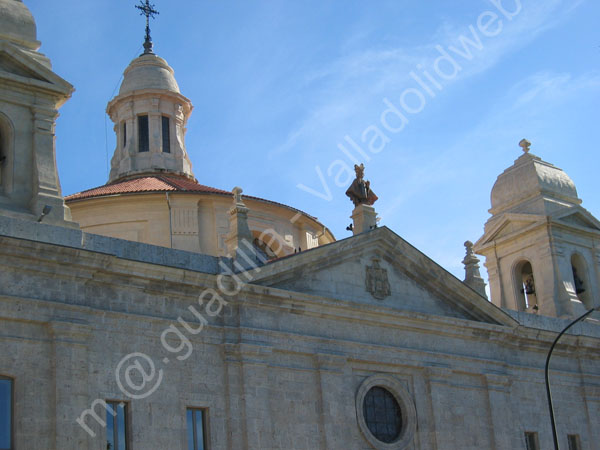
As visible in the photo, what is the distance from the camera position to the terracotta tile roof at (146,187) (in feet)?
99.0

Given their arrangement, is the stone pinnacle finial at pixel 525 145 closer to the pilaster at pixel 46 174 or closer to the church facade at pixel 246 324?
the church facade at pixel 246 324

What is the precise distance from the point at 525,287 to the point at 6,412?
830 inches

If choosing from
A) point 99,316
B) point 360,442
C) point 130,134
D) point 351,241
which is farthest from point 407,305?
point 130,134

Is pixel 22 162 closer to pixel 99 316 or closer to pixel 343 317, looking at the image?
pixel 99 316

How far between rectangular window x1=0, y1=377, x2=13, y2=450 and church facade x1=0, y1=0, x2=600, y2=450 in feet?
0.15

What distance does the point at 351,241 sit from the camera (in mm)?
25984

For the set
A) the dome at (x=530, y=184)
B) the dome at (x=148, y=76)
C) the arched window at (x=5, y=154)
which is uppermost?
the dome at (x=148, y=76)


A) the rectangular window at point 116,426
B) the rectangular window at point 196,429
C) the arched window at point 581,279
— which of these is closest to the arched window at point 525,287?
the arched window at point 581,279

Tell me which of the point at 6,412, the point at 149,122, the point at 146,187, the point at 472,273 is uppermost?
the point at 149,122

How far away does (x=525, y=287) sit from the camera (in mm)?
35094

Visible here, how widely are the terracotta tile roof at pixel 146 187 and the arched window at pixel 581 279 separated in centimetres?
1243

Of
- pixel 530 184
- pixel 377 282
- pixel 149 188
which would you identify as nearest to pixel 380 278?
pixel 377 282

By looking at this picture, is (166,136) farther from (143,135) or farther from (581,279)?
(581,279)

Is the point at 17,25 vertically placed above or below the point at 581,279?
above
